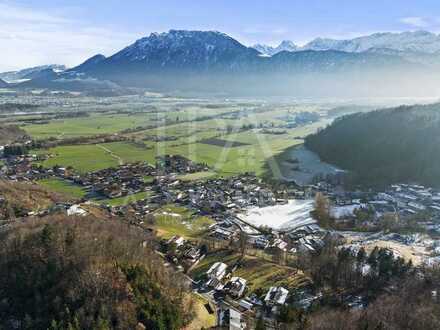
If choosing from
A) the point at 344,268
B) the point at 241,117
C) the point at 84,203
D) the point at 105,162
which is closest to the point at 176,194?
the point at 84,203

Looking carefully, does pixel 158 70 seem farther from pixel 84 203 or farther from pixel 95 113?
pixel 84 203

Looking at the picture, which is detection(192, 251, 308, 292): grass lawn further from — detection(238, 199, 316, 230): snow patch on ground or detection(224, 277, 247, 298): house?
detection(238, 199, 316, 230): snow patch on ground

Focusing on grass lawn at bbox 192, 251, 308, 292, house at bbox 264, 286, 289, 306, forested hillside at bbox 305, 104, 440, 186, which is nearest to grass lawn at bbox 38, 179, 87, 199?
grass lawn at bbox 192, 251, 308, 292

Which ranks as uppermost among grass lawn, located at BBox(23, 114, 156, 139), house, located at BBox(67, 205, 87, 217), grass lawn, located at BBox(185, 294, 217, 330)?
grass lawn, located at BBox(23, 114, 156, 139)

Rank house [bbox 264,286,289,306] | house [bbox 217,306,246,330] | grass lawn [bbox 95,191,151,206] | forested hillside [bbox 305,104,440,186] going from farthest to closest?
forested hillside [bbox 305,104,440,186], grass lawn [bbox 95,191,151,206], house [bbox 264,286,289,306], house [bbox 217,306,246,330]

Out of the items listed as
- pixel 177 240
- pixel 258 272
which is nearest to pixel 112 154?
pixel 177 240
